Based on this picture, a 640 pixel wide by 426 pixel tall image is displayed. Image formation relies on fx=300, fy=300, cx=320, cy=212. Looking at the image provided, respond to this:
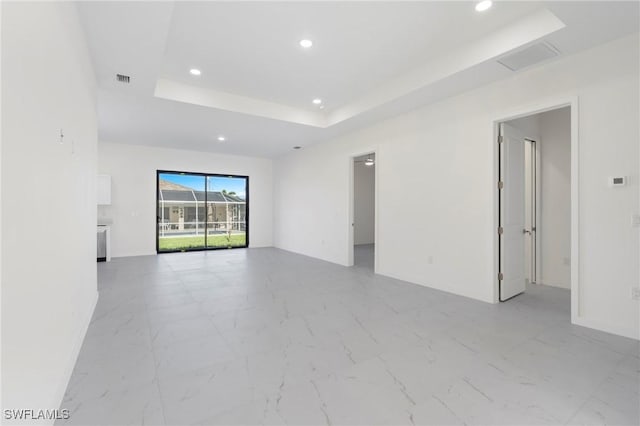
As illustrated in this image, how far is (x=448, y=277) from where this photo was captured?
173 inches

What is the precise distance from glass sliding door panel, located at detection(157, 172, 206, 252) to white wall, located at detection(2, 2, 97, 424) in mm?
6344

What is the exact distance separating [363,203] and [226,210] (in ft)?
15.0

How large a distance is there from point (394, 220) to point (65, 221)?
444cm

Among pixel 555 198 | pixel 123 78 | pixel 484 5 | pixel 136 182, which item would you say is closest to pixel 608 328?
pixel 555 198

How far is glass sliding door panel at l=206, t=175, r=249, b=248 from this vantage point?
9148 millimetres

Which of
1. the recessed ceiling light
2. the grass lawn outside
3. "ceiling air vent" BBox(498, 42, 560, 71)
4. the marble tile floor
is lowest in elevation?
the marble tile floor

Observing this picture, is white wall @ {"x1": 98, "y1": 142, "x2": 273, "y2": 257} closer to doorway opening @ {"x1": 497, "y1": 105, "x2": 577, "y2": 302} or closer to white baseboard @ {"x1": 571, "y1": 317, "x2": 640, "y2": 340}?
doorway opening @ {"x1": 497, "y1": 105, "x2": 577, "y2": 302}

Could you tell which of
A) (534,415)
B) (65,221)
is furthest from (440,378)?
(65,221)

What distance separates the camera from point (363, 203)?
10.4 meters

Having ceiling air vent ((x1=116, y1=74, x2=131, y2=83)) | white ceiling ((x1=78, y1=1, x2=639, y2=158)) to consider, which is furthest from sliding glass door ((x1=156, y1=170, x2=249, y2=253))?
ceiling air vent ((x1=116, y1=74, x2=131, y2=83))

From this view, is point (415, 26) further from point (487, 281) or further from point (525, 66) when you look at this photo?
point (487, 281)

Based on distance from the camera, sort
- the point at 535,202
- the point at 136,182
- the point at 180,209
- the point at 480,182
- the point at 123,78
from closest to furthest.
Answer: the point at 123,78 < the point at 480,182 < the point at 535,202 < the point at 136,182 < the point at 180,209

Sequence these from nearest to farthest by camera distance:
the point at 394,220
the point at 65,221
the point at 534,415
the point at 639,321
→ the point at 534,415
the point at 65,221
the point at 639,321
the point at 394,220

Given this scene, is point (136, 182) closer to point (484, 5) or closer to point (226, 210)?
point (226, 210)
